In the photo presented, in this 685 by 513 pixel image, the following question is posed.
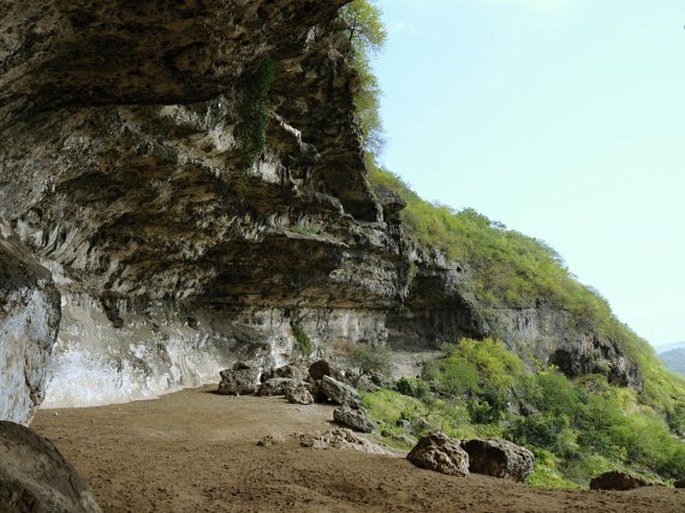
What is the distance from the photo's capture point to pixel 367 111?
23.2m

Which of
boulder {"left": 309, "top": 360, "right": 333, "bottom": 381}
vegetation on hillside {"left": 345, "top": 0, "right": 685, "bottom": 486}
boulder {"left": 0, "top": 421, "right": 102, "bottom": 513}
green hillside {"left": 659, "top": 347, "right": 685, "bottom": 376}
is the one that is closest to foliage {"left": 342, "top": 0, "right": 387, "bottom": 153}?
vegetation on hillside {"left": 345, "top": 0, "right": 685, "bottom": 486}

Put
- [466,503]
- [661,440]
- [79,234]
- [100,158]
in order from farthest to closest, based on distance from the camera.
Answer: [661,440]
[79,234]
[100,158]
[466,503]

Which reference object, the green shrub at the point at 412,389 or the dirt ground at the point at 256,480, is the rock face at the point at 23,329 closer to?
the dirt ground at the point at 256,480

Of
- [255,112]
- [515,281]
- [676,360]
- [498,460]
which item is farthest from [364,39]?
[676,360]

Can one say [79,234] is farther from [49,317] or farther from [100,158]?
[49,317]

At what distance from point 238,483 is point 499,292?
114 ft

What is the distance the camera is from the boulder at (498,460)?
7.75 metres

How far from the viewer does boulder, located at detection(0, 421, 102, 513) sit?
277 centimetres

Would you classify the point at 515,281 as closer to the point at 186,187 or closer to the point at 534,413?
the point at 534,413

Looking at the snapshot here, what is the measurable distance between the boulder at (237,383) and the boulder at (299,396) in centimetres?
159

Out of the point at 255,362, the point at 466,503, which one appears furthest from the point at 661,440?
the point at 466,503

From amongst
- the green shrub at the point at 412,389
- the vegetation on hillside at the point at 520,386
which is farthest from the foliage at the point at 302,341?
the green shrub at the point at 412,389

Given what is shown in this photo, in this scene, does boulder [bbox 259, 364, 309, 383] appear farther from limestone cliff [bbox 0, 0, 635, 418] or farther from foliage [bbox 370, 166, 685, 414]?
foliage [bbox 370, 166, 685, 414]

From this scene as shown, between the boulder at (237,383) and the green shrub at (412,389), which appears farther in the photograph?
the green shrub at (412,389)
